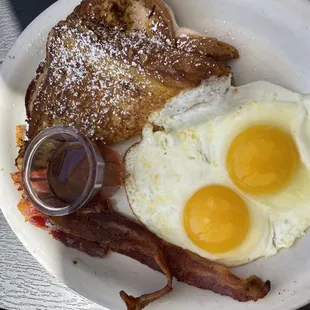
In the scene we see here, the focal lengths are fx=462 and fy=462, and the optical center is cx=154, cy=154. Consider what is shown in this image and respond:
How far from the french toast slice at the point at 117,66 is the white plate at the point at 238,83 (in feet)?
0.31

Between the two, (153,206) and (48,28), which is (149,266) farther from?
(48,28)

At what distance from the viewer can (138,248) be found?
153 centimetres

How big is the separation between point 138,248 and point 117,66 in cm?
60

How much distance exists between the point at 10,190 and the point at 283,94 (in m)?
1.02

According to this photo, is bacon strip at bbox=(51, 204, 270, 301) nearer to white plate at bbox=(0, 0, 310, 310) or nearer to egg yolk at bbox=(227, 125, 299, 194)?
white plate at bbox=(0, 0, 310, 310)

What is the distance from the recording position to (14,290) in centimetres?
194

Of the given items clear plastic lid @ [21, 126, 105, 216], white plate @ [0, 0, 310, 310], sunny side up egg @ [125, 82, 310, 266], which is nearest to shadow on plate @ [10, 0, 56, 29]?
white plate @ [0, 0, 310, 310]

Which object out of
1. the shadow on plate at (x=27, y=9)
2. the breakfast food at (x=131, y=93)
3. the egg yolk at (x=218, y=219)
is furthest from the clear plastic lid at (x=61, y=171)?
the shadow on plate at (x=27, y=9)

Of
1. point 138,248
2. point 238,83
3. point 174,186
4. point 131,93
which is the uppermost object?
point 238,83

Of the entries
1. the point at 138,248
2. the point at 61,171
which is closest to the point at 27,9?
the point at 61,171

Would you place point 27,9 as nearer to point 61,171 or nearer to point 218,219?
point 61,171

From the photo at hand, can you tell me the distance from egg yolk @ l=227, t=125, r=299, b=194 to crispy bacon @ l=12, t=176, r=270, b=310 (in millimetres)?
292

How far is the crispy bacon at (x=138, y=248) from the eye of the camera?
1.45 meters

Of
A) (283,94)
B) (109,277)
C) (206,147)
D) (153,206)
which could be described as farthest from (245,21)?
(109,277)
